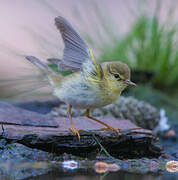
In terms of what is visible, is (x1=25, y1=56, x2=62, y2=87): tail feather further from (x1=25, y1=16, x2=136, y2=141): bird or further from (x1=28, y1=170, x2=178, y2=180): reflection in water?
(x1=28, y1=170, x2=178, y2=180): reflection in water

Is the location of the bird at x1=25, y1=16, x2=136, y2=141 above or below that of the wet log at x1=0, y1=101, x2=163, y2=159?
above

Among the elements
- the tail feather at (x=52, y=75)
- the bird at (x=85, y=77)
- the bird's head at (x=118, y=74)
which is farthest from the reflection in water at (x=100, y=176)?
the tail feather at (x=52, y=75)

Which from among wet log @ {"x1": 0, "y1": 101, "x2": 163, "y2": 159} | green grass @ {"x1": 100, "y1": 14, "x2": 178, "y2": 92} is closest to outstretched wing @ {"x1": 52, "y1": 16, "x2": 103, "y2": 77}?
wet log @ {"x1": 0, "y1": 101, "x2": 163, "y2": 159}

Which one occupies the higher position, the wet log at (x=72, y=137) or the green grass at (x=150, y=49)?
the green grass at (x=150, y=49)

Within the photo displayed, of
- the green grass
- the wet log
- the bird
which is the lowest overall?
the wet log

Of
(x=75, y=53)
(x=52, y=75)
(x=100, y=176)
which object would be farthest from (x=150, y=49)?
(x=100, y=176)

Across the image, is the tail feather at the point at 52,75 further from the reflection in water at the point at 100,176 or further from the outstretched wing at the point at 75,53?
the reflection in water at the point at 100,176

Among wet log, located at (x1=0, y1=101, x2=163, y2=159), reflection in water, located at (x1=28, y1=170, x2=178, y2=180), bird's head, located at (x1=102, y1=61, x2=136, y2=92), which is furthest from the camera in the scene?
bird's head, located at (x1=102, y1=61, x2=136, y2=92)
